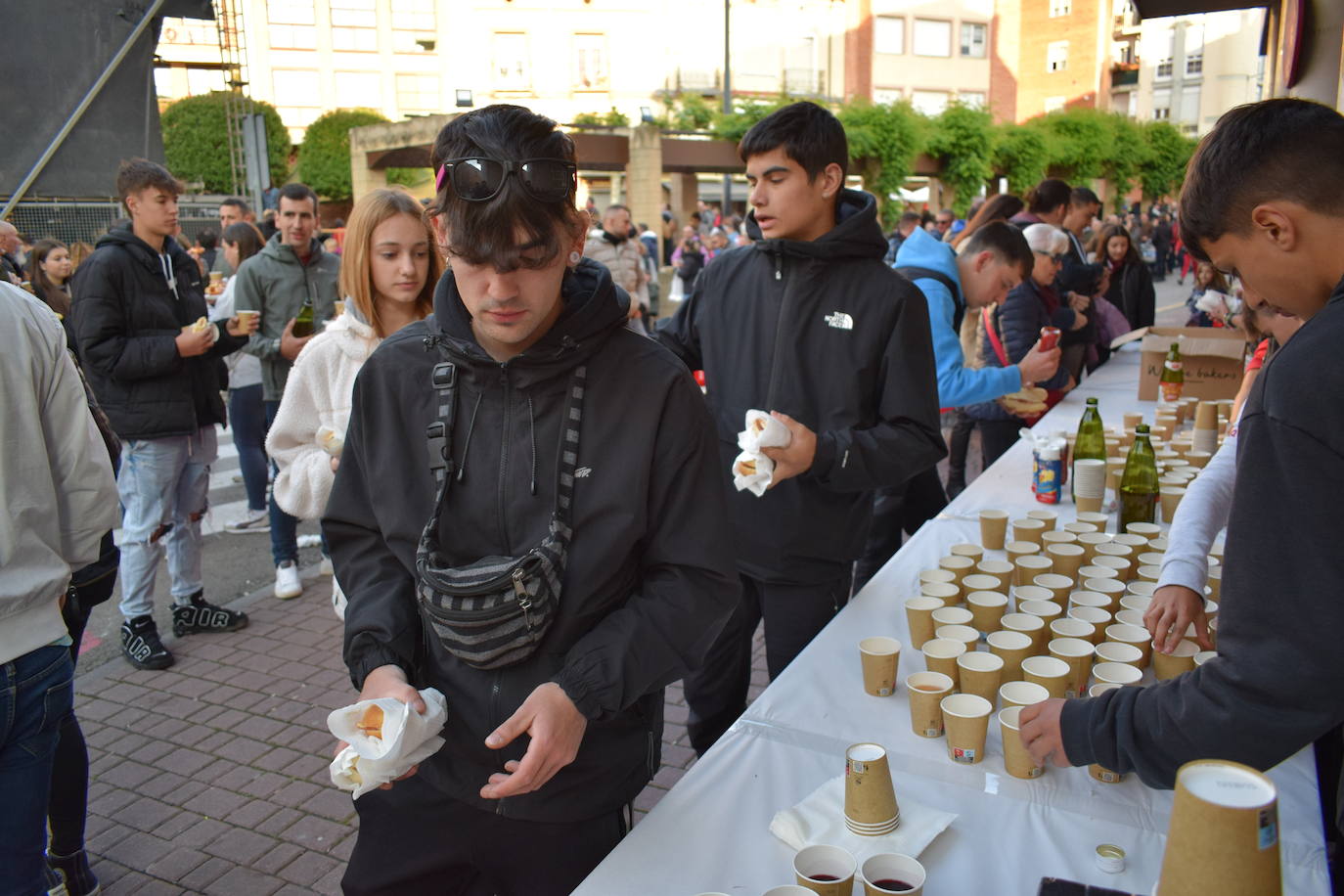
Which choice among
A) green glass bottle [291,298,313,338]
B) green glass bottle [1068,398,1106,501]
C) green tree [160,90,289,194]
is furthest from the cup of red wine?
green tree [160,90,289,194]

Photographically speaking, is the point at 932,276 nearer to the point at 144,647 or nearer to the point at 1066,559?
the point at 1066,559

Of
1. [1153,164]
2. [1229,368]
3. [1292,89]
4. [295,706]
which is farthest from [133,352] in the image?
[1153,164]

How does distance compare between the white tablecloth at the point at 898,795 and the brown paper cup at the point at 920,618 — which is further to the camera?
the brown paper cup at the point at 920,618

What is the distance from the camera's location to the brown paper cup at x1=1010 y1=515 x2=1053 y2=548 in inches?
114

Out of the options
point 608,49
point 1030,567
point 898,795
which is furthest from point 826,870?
point 608,49

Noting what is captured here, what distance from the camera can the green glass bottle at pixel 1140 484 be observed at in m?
3.22

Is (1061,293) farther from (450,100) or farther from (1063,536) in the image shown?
(450,100)

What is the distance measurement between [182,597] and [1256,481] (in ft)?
16.6

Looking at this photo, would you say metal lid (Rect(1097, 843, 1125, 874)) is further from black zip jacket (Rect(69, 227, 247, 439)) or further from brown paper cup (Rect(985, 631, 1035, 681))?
black zip jacket (Rect(69, 227, 247, 439))

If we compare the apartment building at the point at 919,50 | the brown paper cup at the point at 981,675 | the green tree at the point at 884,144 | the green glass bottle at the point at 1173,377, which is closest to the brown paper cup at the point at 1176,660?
A: the brown paper cup at the point at 981,675

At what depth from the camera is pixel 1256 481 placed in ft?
4.16

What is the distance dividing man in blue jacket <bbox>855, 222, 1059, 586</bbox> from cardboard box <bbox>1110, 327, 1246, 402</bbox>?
1532 mm

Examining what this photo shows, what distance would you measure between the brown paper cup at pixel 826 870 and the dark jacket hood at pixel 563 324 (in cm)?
88

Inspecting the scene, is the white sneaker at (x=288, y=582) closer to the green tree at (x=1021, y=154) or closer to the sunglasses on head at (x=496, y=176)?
the sunglasses on head at (x=496, y=176)
